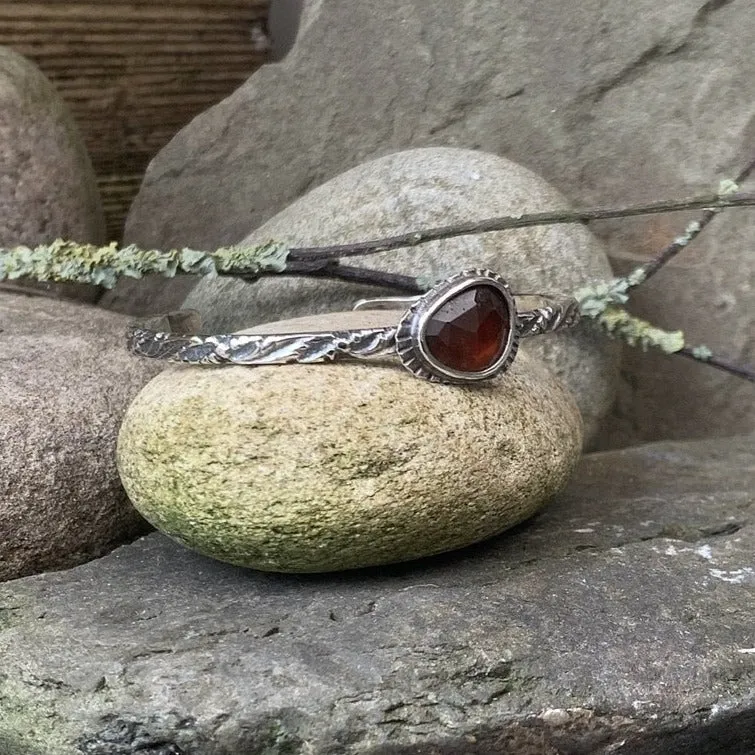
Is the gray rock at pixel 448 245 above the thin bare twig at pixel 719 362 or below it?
Answer: above

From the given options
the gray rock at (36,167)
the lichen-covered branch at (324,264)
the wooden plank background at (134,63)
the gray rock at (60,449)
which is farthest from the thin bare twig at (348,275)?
the wooden plank background at (134,63)

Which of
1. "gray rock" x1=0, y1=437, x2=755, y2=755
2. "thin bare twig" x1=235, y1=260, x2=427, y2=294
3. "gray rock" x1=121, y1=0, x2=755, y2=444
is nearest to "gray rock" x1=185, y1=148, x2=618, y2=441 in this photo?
"thin bare twig" x1=235, y1=260, x2=427, y2=294

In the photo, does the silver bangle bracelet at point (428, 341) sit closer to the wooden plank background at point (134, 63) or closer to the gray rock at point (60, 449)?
the gray rock at point (60, 449)

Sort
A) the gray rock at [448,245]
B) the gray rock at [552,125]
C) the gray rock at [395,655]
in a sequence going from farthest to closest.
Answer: the gray rock at [552,125]
the gray rock at [448,245]
the gray rock at [395,655]

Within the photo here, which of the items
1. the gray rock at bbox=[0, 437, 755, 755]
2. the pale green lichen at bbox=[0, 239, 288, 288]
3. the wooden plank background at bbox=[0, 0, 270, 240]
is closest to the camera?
the gray rock at bbox=[0, 437, 755, 755]

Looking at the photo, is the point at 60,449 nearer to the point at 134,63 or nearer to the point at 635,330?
the point at 635,330

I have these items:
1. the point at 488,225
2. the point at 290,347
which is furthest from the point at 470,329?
the point at 488,225

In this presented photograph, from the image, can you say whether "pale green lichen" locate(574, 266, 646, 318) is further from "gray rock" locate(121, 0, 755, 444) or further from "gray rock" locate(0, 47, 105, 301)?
"gray rock" locate(0, 47, 105, 301)
